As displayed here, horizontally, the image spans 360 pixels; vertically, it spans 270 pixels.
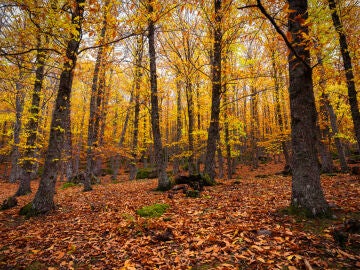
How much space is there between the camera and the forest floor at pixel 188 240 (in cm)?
313

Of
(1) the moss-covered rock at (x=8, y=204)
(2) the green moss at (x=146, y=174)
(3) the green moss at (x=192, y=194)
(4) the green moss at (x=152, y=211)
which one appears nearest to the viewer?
(4) the green moss at (x=152, y=211)

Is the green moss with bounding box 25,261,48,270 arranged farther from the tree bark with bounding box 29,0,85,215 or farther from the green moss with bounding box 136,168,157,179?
the green moss with bounding box 136,168,157,179

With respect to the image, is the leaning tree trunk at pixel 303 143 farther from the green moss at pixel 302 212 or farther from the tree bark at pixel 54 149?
the tree bark at pixel 54 149

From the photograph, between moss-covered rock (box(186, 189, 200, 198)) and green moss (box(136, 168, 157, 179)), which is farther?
green moss (box(136, 168, 157, 179))

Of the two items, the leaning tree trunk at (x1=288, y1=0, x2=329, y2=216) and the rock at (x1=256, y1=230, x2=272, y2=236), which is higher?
the leaning tree trunk at (x1=288, y1=0, x2=329, y2=216)

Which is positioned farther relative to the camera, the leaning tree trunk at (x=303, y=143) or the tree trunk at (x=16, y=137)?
the tree trunk at (x=16, y=137)

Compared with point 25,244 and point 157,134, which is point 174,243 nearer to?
point 25,244

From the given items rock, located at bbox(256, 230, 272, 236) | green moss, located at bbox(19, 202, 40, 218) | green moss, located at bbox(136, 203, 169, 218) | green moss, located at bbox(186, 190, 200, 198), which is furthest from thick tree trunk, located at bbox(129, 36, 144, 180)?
rock, located at bbox(256, 230, 272, 236)

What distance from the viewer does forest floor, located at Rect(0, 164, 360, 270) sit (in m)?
3.13

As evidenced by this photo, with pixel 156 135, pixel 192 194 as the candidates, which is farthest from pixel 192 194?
pixel 156 135

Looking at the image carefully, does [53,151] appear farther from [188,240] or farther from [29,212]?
[188,240]

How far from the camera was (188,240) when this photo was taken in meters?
3.87

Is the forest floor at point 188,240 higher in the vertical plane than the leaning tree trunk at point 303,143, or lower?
lower

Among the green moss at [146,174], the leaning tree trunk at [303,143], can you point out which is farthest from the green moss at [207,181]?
the green moss at [146,174]
